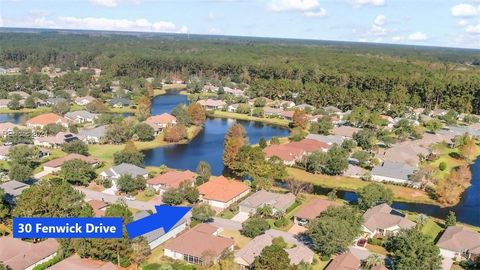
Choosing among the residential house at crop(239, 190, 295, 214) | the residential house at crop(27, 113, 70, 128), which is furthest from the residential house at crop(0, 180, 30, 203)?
the residential house at crop(27, 113, 70, 128)

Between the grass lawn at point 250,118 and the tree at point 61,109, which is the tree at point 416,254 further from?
the tree at point 61,109

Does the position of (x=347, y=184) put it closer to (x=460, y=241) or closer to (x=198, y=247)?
(x=460, y=241)

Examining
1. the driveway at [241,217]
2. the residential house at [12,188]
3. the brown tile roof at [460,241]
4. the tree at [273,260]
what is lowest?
the driveway at [241,217]

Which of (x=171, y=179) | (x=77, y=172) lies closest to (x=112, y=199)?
(x=77, y=172)

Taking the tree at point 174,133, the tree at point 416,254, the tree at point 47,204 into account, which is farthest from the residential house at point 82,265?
the tree at point 174,133

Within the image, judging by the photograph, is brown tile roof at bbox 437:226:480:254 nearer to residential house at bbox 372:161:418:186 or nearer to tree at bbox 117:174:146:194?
residential house at bbox 372:161:418:186

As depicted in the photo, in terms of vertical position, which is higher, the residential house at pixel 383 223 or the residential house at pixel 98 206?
the residential house at pixel 383 223

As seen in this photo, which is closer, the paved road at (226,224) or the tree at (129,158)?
the paved road at (226,224)
